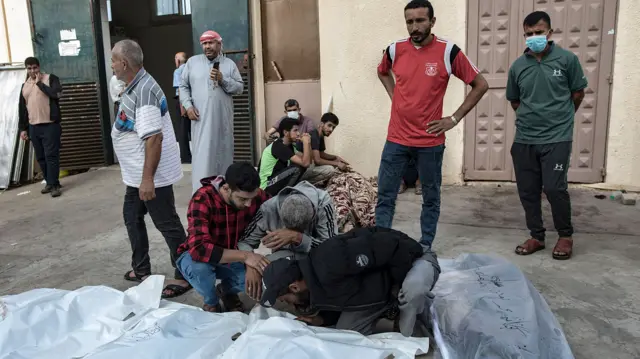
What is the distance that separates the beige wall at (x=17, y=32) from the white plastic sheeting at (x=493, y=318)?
6850 millimetres

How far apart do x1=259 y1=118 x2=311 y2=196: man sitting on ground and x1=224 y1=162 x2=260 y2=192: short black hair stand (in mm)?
1452

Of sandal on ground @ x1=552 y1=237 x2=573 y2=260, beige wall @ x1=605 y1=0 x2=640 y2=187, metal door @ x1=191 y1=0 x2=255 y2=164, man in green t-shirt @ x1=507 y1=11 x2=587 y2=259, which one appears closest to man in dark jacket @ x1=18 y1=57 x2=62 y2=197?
metal door @ x1=191 y1=0 x2=255 y2=164

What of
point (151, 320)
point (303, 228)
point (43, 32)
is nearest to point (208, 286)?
point (151, 320)

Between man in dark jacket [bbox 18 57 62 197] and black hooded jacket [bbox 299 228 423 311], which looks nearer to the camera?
black hooded jacket [bbox 299 228 423 311]

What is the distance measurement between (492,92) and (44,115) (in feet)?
16.4

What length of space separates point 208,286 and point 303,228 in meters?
0.58

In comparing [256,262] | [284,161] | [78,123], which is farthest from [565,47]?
[78,123]

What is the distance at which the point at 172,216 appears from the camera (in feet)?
10.5

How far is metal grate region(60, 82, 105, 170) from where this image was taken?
7.15m

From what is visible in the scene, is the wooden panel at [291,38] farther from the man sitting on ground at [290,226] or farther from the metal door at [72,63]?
the man sitting on ground at [290,226]

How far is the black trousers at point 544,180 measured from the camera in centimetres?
346

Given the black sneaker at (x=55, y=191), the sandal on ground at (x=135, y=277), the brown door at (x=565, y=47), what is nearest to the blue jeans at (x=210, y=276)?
the sandal on ground at (x=135, y=277)

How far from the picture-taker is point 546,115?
11.3ft

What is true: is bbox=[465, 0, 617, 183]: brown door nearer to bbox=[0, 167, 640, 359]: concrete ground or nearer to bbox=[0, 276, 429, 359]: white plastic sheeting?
bbox=[0, 167, 640, 359]: concrete ground
